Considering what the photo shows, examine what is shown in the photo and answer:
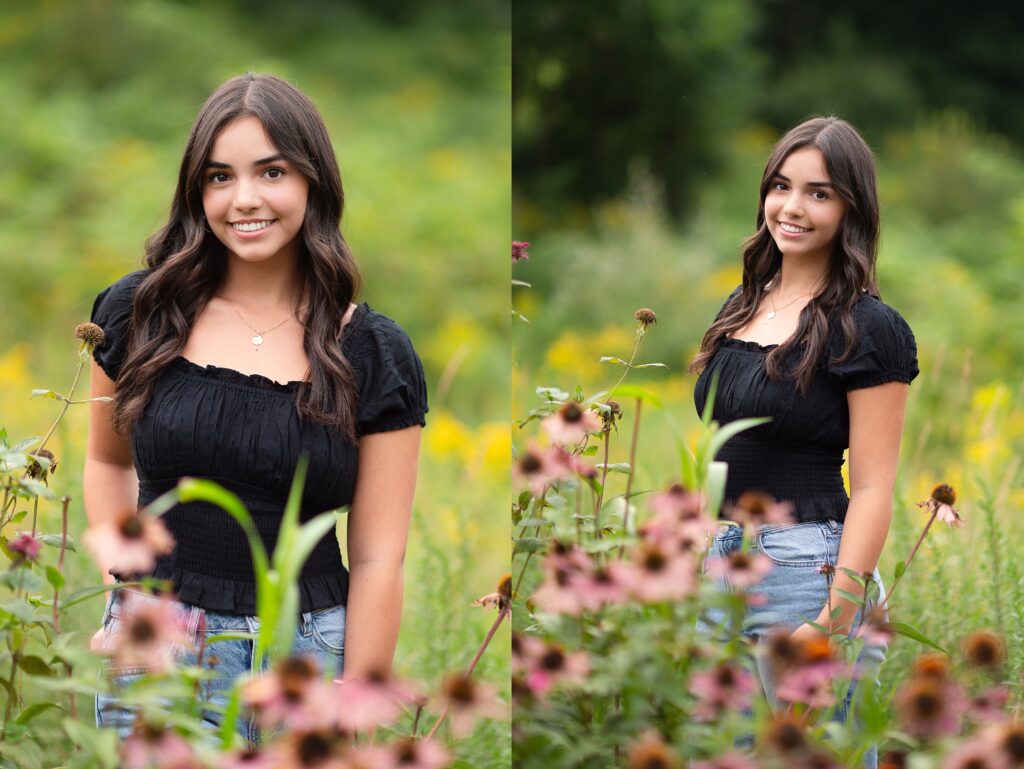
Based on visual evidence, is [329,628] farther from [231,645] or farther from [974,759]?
[974,759]

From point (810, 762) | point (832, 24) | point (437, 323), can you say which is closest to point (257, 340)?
point (810, 762)

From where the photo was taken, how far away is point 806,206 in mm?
1805

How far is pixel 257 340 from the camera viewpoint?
176 centimetres

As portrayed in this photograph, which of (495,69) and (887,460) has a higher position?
(495,69)

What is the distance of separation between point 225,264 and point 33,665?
2.26 ft

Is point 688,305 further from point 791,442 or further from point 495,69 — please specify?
A: point 791,442

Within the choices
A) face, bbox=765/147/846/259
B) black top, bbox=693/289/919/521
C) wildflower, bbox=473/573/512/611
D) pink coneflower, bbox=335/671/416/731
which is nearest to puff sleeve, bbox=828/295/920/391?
black top, bbox=693/289/919/521

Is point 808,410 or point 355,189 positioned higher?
point 355,189

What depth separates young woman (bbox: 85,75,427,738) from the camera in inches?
65.2

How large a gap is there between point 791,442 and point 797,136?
0.45 m

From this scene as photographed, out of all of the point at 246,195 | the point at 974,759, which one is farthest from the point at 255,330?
the point at 974,759

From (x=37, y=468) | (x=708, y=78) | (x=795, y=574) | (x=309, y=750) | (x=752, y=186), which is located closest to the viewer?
(x=309, y=750)

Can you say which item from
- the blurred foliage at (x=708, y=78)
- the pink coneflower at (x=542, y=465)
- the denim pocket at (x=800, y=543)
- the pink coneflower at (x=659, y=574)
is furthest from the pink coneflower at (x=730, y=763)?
the blurred foliage at (x=708, y=78)

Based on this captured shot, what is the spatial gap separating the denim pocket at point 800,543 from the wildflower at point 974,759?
80 cm
